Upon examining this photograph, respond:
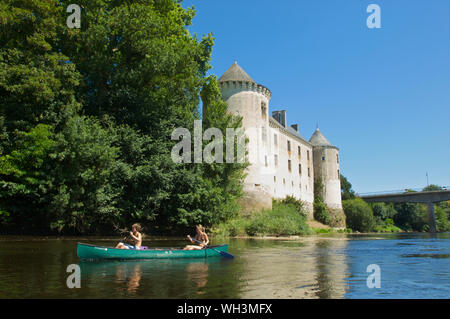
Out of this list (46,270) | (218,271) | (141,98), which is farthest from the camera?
(141,98)

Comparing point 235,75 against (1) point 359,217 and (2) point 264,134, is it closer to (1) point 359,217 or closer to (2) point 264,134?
(2) point 264,134

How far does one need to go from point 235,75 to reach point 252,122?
17.4ft

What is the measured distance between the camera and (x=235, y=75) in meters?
38.2

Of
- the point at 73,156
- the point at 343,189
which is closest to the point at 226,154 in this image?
the point at 73,156

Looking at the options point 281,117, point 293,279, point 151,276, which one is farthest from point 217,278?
point 281,117

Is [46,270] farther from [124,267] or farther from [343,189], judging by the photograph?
[343,189]

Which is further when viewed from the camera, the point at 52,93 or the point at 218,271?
the point at 52,93

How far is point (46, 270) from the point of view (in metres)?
9.66

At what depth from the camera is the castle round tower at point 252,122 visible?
36469 millimetres

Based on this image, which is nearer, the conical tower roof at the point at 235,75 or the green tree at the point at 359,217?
the conical tower roof at the point at 235,75

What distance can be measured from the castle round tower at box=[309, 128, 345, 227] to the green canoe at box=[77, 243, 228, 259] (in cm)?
4492

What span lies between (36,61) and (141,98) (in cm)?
659

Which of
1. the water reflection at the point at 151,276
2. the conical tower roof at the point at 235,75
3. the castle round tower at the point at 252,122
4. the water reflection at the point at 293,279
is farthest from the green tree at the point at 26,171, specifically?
the conical tower roof at the point at 235,75

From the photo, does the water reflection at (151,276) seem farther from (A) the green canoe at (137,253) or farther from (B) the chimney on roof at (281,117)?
(B) the chimney on roof at (281,117)
